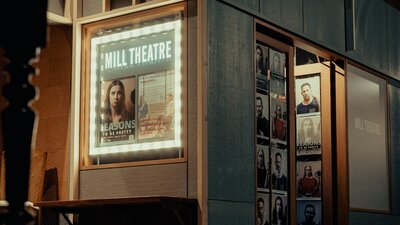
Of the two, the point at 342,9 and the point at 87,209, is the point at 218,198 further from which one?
the point at 342,9

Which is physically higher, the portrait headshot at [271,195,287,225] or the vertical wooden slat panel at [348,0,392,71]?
the vertical wooden slat panel at [348,0,392,71]

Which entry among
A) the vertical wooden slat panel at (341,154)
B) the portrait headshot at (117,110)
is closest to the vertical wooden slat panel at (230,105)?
the portrait headshot at (117,110)

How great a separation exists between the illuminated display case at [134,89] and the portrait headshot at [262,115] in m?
0.82

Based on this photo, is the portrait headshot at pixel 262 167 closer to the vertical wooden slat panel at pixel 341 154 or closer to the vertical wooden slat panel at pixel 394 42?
the vertical wooden slat panel at pixel 341 154

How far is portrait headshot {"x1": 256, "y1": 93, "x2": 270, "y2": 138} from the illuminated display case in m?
0.82

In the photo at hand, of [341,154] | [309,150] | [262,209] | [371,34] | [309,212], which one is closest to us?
[262,209]

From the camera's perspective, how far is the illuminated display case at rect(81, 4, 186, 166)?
5023 mm

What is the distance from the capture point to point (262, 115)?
5602 millimetres

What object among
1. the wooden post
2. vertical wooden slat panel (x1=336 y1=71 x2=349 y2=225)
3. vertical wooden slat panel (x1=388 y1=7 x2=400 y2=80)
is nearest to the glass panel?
vertical wooden slat panel (x1=336 y1=71 x2=349 y2=225)

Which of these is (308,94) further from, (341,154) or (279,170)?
(279,170)

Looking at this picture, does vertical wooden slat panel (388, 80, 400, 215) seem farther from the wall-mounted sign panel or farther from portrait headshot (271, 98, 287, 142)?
portrait headshot (271, 98, 287, 142)

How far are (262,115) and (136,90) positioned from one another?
103 centimetres

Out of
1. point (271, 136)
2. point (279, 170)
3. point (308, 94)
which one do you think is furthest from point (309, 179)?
point (271, 136)

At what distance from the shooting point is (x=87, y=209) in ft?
16.7
